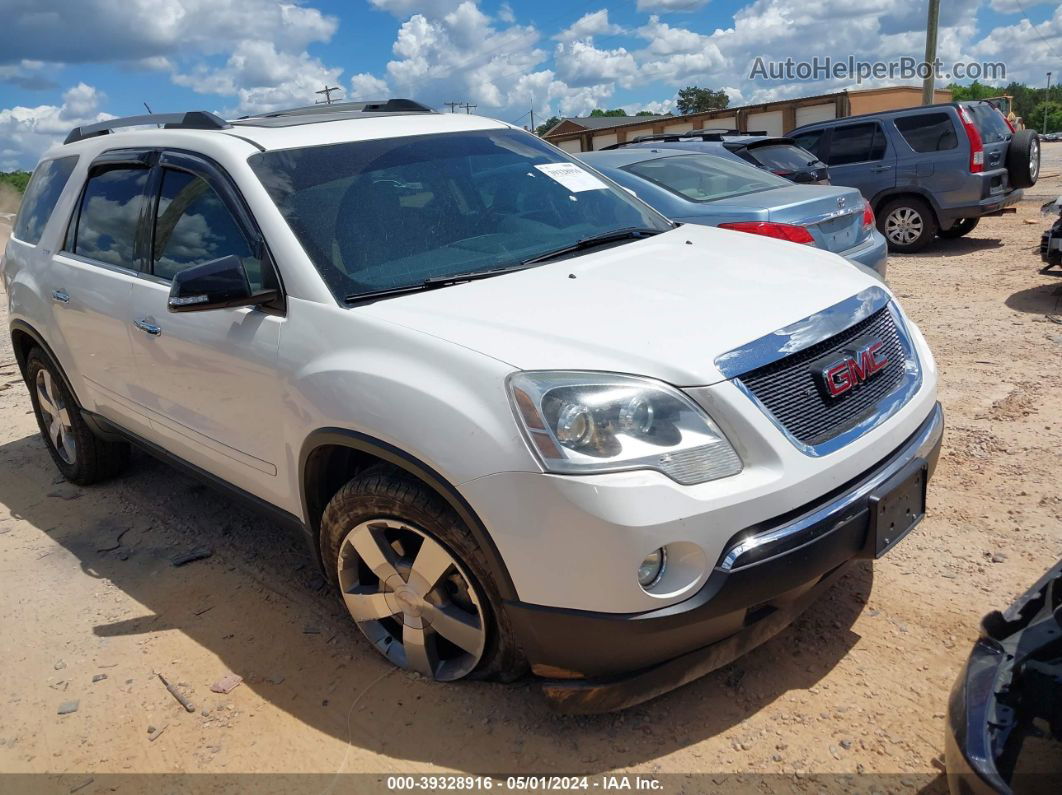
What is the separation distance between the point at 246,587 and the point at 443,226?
182cm

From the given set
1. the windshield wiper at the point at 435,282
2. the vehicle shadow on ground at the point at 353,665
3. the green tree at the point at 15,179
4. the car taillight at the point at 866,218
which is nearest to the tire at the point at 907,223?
the car taillight at the point at 866,218

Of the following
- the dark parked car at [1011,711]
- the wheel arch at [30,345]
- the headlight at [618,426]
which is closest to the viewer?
the dark parked car at [1011,711]

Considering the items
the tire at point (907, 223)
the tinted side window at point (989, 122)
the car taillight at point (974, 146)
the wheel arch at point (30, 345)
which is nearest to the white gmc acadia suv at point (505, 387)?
the wheel arch at point (30, 345)

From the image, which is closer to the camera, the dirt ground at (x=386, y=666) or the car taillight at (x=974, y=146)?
the dirt ground at (x=386, y=666)

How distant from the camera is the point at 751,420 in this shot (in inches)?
89.3

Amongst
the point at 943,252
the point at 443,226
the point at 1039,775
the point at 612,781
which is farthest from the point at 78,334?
the point at 943,252

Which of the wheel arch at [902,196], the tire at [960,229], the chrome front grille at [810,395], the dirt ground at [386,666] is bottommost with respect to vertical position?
the tire at [960,229]

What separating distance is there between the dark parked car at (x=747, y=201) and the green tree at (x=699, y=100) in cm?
7367

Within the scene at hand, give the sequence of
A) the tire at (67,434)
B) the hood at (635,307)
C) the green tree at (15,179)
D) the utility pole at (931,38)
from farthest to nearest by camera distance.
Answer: the green tree at (15,179)
the utility pole at (931,38)
the tire at (67,434)
the hood at (635,307)

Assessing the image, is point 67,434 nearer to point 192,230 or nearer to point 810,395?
point 192,230

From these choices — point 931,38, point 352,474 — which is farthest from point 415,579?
point 931,38

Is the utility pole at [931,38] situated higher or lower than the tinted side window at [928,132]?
higher

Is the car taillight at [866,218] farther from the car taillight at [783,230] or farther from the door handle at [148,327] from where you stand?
the door handle at [148,327]

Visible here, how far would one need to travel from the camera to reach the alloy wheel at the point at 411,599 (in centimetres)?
260
